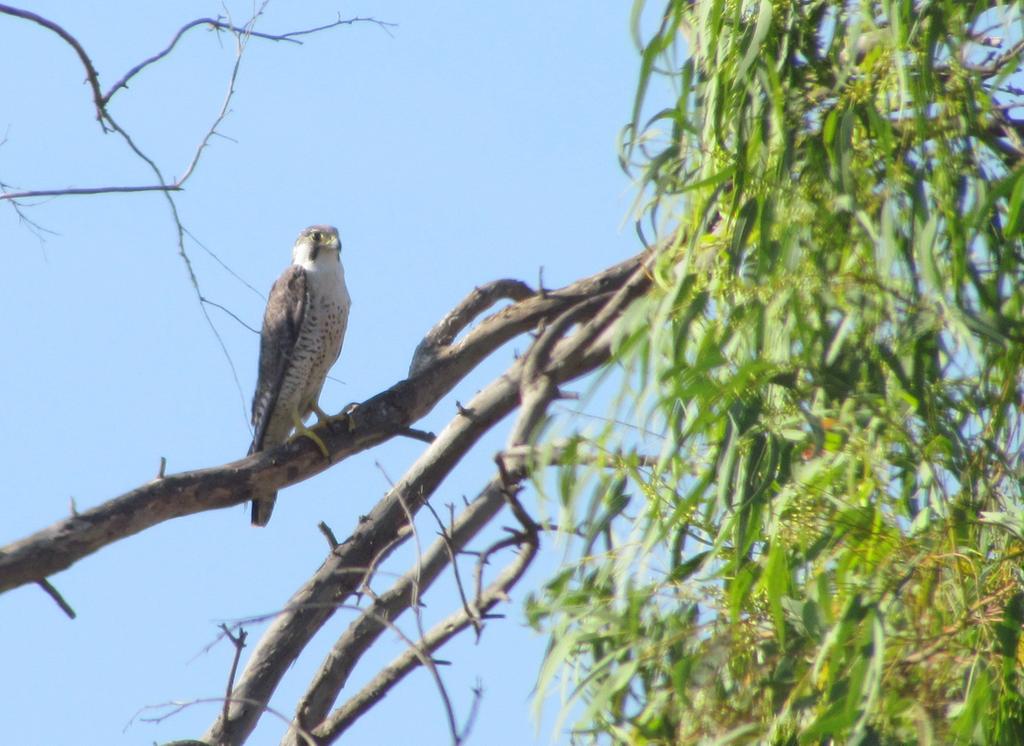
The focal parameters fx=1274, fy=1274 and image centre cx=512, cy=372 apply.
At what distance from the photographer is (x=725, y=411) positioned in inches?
74.7

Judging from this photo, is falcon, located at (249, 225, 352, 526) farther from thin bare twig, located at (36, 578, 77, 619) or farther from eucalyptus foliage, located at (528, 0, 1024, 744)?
eucalyptus foliage, located at (528, 0, 1024, 744)

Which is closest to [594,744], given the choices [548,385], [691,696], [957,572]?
[691,696]

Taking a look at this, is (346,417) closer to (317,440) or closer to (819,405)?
(317,440)

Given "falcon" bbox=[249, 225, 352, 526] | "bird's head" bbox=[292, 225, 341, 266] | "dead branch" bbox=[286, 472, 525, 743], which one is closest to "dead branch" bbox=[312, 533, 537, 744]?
"dead branch" bbox=[286, 472, 525, 743]

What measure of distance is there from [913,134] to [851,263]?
217mm

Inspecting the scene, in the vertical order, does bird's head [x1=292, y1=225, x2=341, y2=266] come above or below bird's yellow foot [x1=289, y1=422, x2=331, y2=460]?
above

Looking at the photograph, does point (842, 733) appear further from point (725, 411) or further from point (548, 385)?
point (548, 385)

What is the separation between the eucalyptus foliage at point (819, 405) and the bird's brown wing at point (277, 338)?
2905 mm

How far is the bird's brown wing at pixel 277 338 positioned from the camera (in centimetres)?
484

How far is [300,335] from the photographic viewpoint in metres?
4.98

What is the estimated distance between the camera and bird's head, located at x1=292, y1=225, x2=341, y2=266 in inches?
204

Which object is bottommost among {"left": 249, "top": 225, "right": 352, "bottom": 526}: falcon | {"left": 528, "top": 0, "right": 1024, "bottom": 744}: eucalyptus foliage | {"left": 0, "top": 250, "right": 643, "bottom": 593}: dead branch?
{"left": 528, "top": 0, "right": 1024, "bottom": 744}: eucalyptus foliage

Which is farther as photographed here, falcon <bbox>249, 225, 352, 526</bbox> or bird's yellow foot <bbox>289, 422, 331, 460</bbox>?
falcon <bbox>249, 225, 352, 526</bbox>

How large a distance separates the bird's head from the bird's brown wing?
63 millimetres
